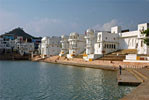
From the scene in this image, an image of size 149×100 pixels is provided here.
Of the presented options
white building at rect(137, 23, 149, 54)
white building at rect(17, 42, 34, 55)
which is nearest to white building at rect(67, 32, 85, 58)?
white building at rect(137, 23, 149, 54)

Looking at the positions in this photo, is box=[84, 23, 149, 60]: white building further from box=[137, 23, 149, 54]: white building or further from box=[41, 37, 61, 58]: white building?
box=[41, 37, 61, 58]: white building

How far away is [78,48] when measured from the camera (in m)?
82.1

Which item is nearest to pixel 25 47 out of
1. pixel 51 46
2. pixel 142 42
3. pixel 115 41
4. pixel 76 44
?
pixel 51 46

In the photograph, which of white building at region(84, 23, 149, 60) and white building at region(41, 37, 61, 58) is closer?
white building at region(84, 23, 149, 60)

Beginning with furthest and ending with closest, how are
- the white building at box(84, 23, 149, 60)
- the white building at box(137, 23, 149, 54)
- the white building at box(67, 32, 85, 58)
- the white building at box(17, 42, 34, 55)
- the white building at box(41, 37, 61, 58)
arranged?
the white building at box(17, 42, 34, 55)
the white building at box(41, 37, 61, 58)
the white building at box(67, 32, 85, 58)
the white building at box(84, 23, 149, 60)
the white building at box(137, 23, 149, 54)

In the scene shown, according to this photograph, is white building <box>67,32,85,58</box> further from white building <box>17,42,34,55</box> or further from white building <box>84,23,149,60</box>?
white building <box>17,42,34,55</box>

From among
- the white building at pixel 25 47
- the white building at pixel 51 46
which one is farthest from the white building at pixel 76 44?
the white building at pixel 25 47

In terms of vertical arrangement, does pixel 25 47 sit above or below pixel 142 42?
above

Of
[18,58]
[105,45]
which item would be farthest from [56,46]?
[105,45]

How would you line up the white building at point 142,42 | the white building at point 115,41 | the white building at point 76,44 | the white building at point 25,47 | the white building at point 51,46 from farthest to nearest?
the white building at point 25,47, the white building at point 51,46, the white building at point 76,44, the white building at point 115,41, the white building at point 142,42

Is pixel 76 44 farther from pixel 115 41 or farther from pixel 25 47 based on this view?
pixel 25 47

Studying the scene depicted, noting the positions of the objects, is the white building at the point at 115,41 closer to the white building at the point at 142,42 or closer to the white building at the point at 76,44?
the white building at the point at 142,42

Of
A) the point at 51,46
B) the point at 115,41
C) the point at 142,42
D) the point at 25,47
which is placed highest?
the point at 25,47

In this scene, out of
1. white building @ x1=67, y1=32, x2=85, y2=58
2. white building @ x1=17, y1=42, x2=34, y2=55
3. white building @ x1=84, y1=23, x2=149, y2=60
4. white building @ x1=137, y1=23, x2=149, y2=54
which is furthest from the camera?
white building @ x1=17, y1=42, x2=34, y2=55
